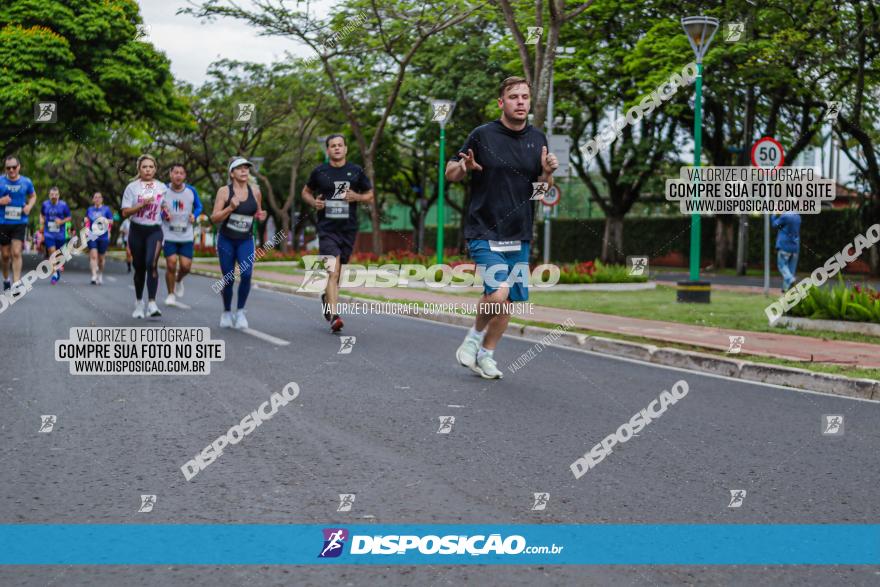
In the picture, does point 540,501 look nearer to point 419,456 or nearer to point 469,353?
point 419,456

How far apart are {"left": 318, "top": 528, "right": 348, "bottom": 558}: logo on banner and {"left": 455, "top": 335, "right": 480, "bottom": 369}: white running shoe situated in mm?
3947

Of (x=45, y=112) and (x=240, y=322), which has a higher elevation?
(x=45, y=112)

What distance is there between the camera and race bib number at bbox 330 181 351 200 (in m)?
10.9

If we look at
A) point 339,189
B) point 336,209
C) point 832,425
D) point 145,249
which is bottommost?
point 832,425

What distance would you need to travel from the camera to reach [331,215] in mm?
11000

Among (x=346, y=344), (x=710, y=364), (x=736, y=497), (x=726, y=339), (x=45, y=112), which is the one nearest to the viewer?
(x=736, y=497)

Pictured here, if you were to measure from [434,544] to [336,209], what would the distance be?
7.72 meters

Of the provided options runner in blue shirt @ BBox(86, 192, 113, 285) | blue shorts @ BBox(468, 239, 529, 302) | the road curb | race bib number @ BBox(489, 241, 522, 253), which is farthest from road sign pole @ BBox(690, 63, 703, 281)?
runner in blue shirt @ BBox(86, 192, 113, 285)

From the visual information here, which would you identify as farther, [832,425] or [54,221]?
[54,221]

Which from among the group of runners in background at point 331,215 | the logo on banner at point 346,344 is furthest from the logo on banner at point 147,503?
the logo on banner at point 346,344

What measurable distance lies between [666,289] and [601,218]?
23987 mm

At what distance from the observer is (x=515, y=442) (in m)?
5.29

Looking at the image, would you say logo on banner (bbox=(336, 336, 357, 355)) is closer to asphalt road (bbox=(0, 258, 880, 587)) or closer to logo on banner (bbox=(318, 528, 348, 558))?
asphalt road (bbox=(0, 258, 880, 587))

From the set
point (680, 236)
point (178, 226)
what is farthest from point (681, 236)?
point (178, 226)
